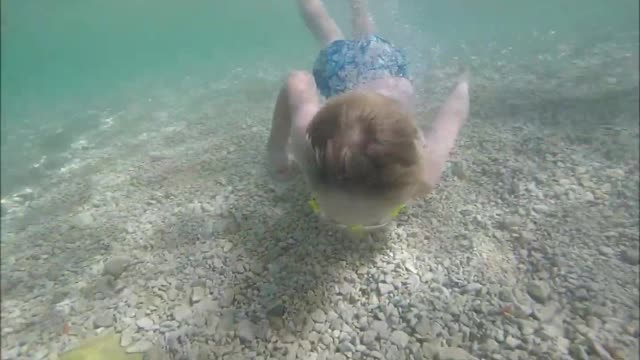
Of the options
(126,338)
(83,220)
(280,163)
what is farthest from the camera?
(83,220)

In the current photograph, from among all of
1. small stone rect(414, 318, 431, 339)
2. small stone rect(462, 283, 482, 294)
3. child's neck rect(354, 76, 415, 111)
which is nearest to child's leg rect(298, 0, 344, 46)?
child's neck rect(354, 76, 415, 111)

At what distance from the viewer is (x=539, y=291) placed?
295cm

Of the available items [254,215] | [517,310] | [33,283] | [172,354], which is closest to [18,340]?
[33,283]

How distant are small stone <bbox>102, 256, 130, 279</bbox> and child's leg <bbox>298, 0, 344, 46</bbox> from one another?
4.09 meters

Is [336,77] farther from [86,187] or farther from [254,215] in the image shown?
[86,187]

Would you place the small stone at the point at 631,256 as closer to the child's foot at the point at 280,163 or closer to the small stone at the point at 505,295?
the small stone at the point at 505,295

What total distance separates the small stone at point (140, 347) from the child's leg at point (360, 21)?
5.30 meters

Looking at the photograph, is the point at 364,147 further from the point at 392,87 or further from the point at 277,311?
the point at 392,87

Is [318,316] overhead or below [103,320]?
overhead

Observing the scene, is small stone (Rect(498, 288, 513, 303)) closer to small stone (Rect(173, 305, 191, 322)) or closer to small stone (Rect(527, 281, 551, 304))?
small stone (Rect(527, 281, 551, 304))

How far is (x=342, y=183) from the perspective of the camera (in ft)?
5.31

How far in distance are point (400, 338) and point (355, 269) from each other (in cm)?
68

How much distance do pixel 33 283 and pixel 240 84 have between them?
468 inches

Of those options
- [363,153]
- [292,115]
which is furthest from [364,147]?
[292,115]
